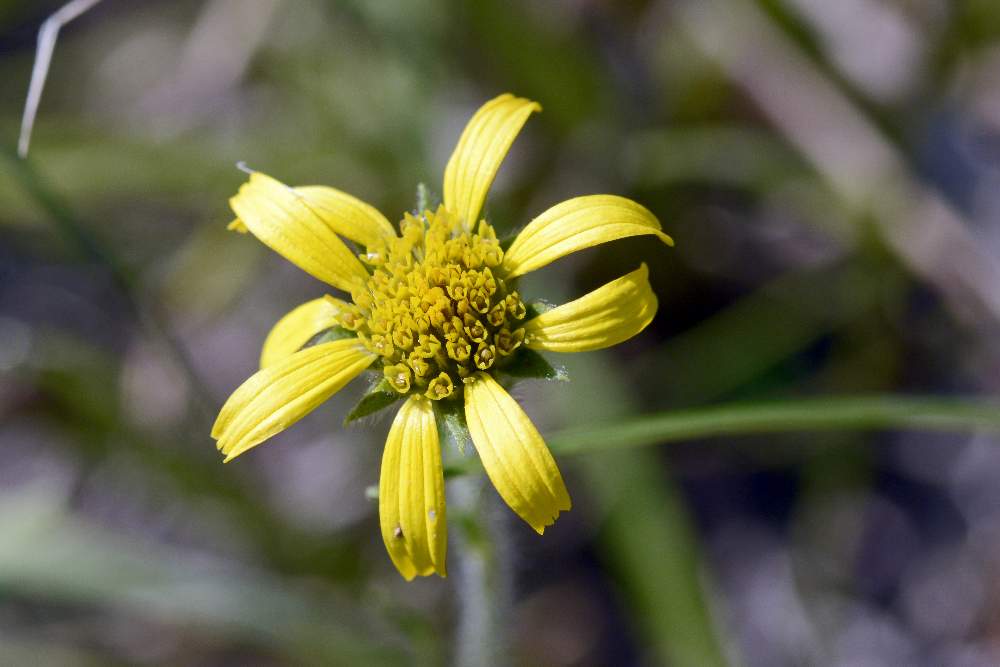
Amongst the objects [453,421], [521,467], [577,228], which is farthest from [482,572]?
[577,228]

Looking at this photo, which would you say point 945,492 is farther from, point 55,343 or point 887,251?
point 55,343

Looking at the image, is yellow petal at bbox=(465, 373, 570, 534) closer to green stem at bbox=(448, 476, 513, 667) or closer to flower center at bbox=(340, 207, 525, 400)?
flower center at bbox=(340, 207, 525, 400)

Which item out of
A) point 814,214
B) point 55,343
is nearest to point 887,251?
point 814,214

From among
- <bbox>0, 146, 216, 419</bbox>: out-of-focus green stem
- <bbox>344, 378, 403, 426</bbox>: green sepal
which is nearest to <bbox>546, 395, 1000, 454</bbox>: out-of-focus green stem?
<bbox>344, 378, 403, 426</bbox>: green sepal

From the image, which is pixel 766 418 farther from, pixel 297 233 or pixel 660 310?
pixel 660 310

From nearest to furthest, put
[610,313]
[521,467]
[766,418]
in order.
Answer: [521,467] < [610,313] < [766,418]

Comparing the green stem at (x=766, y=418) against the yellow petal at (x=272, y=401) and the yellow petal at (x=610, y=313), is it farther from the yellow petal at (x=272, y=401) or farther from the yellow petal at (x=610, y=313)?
the yellow petal at (x=272, y=401)
